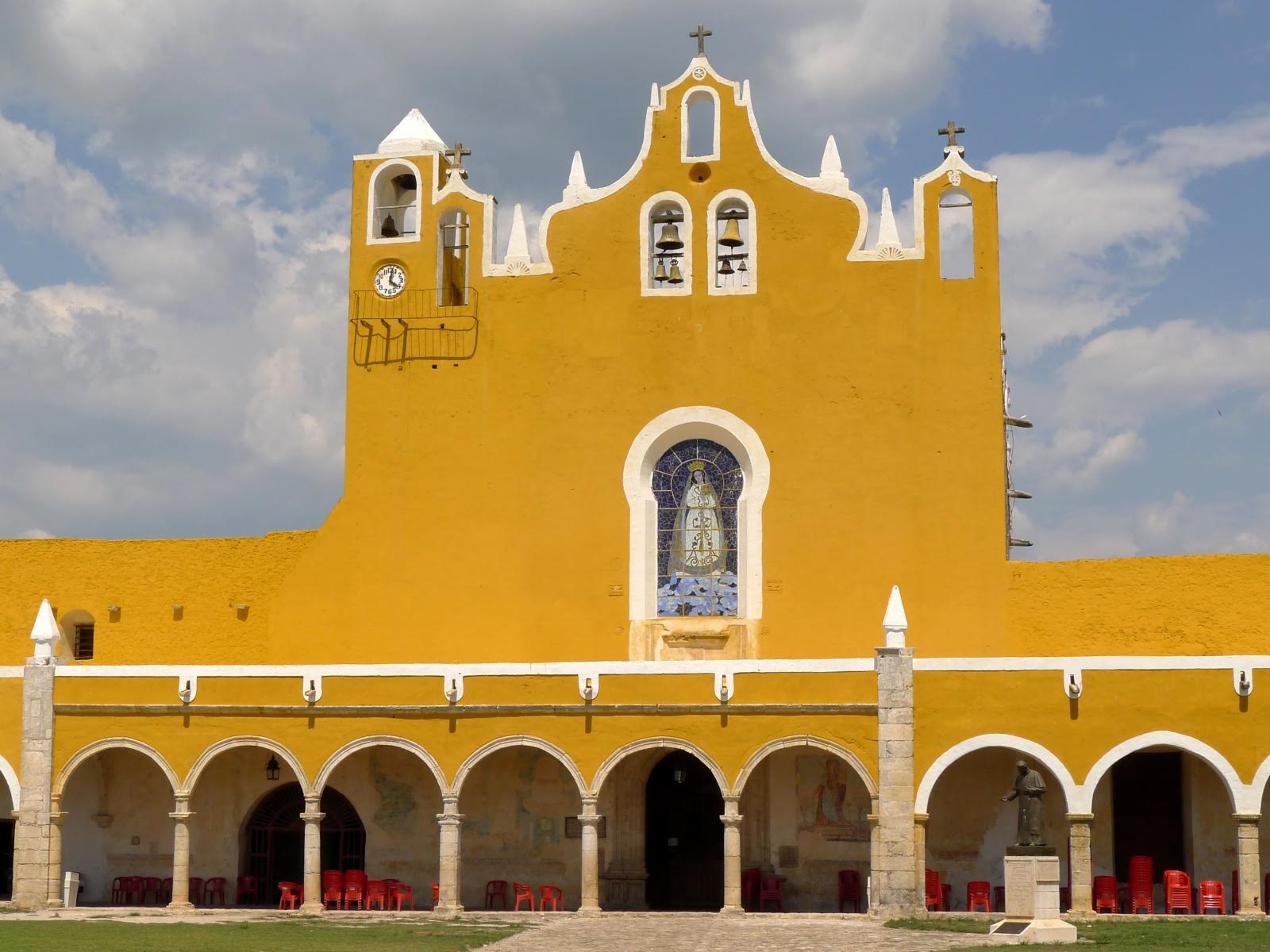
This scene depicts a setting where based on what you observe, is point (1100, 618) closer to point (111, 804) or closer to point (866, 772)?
point (866, 772)

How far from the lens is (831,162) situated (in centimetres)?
2875

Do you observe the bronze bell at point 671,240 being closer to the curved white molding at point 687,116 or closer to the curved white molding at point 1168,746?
the curved white molding at point 687,116

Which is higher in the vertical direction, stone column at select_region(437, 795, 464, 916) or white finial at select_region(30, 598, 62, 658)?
white finial at select_region(30, 598, 62, 658)

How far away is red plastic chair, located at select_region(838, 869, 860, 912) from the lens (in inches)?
1038

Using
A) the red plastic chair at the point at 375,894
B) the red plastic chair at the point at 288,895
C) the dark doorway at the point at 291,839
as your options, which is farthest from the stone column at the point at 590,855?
the dark doorway at the point at 291,839

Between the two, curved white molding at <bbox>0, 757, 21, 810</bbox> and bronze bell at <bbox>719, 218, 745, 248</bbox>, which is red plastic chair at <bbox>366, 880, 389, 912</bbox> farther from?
bronze bell at <bbox>719, 218, 745, 248</bbox>

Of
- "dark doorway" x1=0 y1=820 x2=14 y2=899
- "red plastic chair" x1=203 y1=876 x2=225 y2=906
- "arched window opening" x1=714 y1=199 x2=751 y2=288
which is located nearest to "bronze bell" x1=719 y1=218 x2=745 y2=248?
"arched window opening" x1=714 y1=199 x2=751 y2=288

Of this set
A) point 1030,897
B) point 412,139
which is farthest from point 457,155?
point 1030,897

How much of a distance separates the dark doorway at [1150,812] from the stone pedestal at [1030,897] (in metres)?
4.27

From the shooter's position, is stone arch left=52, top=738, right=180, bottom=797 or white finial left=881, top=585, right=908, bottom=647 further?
stone arch left=52, top=738, right=180, bottom=797

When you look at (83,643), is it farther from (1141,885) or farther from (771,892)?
(1141,885)

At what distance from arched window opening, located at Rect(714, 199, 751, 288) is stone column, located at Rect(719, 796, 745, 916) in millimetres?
8138

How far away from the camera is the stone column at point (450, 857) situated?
84.5 feet

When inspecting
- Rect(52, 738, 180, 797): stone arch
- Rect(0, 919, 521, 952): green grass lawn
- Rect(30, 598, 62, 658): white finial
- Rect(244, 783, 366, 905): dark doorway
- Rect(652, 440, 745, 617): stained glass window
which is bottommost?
Rect(0, 919, 521, 952): green grass lawn
